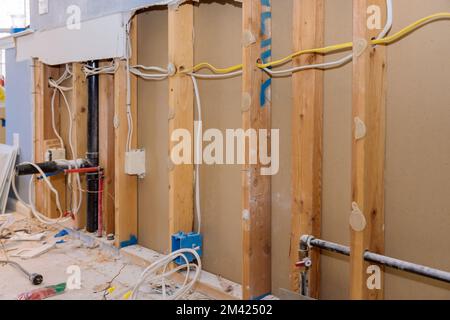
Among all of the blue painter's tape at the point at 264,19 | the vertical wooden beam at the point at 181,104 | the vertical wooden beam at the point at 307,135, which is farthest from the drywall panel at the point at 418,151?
the vertical wooden beam at the point at 181,104

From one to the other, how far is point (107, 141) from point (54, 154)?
53cm

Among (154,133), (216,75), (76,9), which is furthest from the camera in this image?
(76,9)

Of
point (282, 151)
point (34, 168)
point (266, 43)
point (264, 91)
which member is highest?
point (266, 43)

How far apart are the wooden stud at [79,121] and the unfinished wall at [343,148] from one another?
78 cm

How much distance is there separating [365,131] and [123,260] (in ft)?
5.33

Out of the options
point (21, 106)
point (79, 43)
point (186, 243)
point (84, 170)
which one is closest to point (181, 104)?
point (186, 243)

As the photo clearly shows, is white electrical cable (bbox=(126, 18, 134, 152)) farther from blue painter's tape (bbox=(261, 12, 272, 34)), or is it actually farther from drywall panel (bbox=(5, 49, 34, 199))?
drywall panel (bbox=(5, 49, 34, 199))

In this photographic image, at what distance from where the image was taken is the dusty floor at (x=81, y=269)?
1.88 m

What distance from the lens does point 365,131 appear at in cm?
132

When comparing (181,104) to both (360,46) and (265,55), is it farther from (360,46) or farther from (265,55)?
(360,46)

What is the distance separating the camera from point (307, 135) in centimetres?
153

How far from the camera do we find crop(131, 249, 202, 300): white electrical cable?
180 centimetres

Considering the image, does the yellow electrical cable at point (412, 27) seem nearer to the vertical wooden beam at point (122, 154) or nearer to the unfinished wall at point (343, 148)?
the unfinished wall at point (343, 148)
